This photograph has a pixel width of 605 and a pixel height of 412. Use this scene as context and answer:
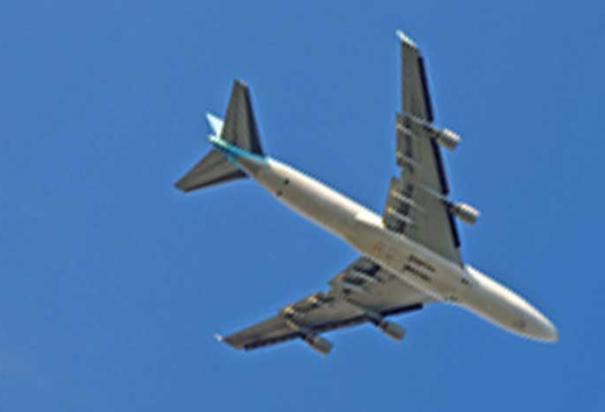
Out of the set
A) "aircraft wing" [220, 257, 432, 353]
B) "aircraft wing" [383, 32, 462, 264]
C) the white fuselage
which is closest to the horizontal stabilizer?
the white fuselage

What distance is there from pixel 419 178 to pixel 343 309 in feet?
58.5

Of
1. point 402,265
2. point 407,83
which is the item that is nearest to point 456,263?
point 402,265

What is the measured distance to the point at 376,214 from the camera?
90.3 meters

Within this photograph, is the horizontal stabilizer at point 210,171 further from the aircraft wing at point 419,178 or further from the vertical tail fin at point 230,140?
the aircraft wing at point 419,178

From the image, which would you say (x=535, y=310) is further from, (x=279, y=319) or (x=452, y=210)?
(x=279, y=319)

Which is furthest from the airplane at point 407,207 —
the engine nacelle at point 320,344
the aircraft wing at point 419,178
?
the engine nacelle at point 320,344

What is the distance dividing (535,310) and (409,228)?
11324 millimetres

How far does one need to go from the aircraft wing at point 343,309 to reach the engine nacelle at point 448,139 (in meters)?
14.6

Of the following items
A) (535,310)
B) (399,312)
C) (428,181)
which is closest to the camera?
(428,181)

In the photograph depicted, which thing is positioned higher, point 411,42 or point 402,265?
point 411,42

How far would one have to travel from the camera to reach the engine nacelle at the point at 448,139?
84250 millimetres

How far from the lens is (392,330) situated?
101 metres

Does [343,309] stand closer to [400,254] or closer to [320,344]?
[320,344]

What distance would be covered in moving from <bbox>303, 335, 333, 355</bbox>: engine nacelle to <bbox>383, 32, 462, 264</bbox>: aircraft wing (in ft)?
49.6
